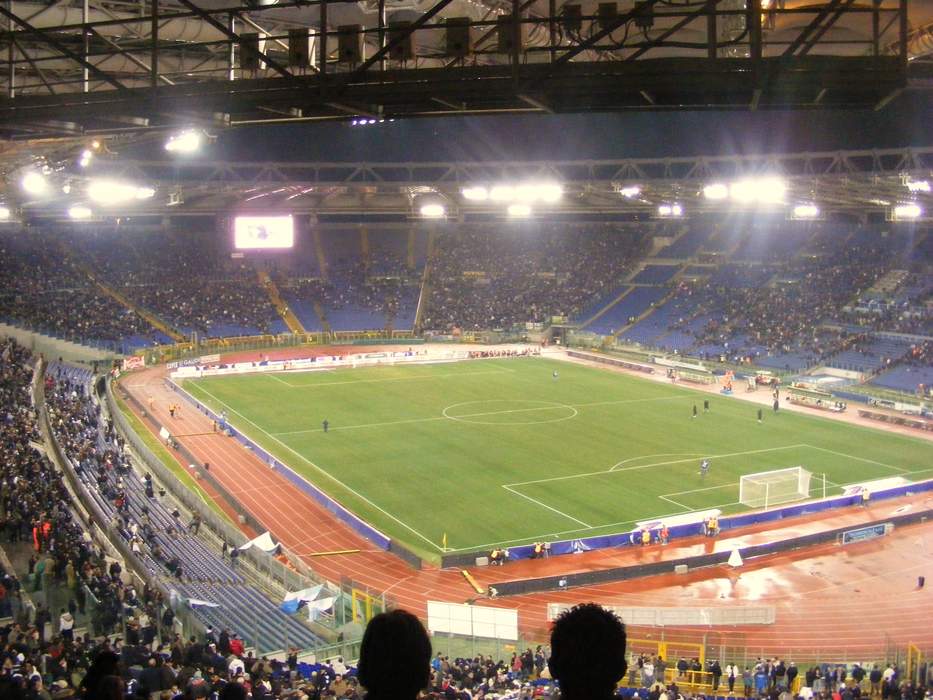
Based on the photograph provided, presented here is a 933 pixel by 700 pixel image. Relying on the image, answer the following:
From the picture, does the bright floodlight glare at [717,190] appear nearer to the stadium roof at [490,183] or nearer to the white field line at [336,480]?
the stadium roof at [490,183]

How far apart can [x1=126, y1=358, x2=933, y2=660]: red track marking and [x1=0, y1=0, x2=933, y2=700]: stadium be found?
158 mm

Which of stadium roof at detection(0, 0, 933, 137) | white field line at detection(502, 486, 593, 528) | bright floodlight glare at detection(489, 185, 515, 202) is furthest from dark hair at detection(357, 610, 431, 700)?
bright floodlight glare at detection(489, 185, 515, 202)

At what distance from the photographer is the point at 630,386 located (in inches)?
2201

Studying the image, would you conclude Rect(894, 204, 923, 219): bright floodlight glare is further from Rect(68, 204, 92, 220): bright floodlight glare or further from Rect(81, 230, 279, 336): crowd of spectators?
Rect(68, 204, 92, 220): bright floodlight glare

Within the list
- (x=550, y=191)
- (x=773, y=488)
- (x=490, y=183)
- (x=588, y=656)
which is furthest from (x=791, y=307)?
(x=588, y=656)

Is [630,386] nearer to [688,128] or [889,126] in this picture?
[688,128]

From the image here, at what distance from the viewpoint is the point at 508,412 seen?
157ft

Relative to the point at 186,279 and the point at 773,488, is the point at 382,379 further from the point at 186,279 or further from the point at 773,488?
the point at 773,488

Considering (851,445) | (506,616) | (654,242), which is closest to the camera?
(506,616)

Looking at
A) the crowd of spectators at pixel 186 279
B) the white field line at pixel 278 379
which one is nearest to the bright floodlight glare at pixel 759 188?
the white field line at pixel 278 379

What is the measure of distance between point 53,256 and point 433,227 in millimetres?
32912

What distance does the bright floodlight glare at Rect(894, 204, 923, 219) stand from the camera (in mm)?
55656

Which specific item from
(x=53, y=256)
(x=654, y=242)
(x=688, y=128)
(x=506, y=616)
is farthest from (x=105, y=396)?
(x=654, y=242)

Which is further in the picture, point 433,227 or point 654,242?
point 433,227
